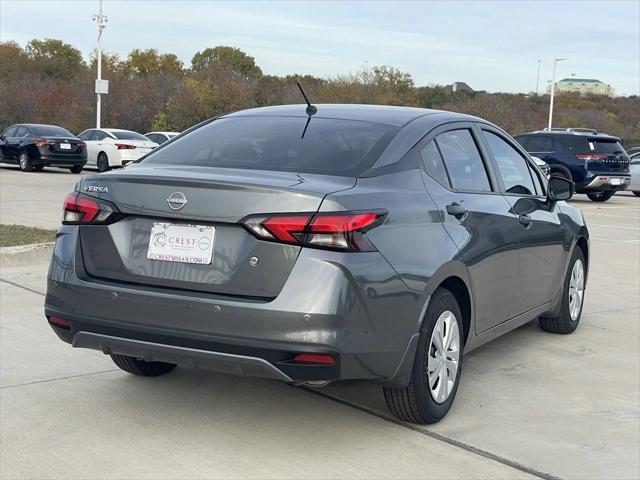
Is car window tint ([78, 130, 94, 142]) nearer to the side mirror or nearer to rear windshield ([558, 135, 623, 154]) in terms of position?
rear windshield ([558, 135, 623, 154])

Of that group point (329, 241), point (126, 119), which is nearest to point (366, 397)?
point (329, 241)

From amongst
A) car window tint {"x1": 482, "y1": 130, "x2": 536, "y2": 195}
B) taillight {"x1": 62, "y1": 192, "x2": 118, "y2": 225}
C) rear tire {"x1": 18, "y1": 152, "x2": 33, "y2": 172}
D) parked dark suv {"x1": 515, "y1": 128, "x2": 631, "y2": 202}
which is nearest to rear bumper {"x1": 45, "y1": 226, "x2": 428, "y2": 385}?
taillight {"x1": 62, "y1": 192, "x2": 118, "y2": 225}

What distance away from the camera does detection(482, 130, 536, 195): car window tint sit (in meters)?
5.50

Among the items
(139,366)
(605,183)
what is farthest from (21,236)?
(605,183)

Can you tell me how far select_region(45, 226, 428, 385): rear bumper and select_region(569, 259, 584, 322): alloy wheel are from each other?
288cm

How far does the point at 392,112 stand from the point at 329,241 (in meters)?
1.54

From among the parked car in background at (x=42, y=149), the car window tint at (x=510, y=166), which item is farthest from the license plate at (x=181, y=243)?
the parked car in background at (x=42, y=149)

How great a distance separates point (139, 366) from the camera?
4953 mm

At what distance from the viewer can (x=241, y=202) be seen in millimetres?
3701

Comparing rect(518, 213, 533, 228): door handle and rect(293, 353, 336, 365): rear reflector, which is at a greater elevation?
rect(518, 213, 533, 228): door handle

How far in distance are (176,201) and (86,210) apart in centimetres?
54

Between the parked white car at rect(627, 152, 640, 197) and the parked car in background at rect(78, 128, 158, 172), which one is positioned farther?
the parked car in background at rect(78, 128, 158, 172)

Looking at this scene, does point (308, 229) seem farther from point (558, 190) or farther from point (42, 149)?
point (42, 149)

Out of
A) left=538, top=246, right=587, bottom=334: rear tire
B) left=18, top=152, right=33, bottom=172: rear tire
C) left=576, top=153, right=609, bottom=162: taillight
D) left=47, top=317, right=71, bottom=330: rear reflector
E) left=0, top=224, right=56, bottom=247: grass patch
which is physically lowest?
left=18, top=152, right=33, bottom=172: rear tire
